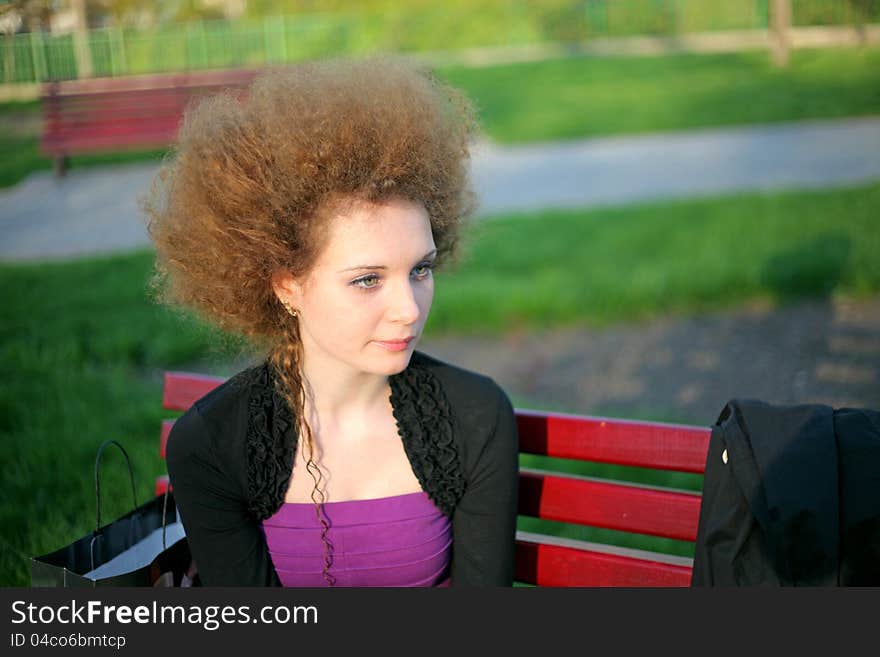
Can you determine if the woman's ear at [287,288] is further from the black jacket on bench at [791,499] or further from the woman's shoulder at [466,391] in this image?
the black jacket on bench at [791,499]

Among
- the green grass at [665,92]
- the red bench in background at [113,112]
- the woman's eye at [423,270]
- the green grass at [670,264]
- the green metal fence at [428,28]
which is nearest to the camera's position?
the woman's eye at [423,270]

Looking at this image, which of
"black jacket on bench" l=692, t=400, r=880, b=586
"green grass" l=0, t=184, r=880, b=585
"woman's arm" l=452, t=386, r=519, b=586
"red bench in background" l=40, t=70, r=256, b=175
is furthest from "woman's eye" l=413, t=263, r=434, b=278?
"red bench in background" l=40, t=70, r=256, b=175

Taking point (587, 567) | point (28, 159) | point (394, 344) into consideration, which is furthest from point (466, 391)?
point (28, 159)

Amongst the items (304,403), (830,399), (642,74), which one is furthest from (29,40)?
(304,403)

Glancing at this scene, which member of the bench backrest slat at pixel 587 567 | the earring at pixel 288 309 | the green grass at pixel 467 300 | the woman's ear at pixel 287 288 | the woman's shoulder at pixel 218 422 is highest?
the woman's ear at pixel 287 288

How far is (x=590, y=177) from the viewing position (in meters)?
10.7

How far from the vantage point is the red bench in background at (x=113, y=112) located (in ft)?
36.6

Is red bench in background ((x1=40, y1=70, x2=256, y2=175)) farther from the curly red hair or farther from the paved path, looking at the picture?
the curly red hair

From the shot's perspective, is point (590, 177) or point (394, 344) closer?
point (394, 344)

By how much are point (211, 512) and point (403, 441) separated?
440 mm

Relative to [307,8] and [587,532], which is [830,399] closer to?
[587,532]

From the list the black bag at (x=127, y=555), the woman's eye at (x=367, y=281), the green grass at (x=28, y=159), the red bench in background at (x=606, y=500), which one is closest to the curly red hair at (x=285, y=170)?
the woman's eye at (x=367, y=281)

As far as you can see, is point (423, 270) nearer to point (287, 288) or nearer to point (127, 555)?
point (287, 288)

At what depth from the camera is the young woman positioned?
2.00m
